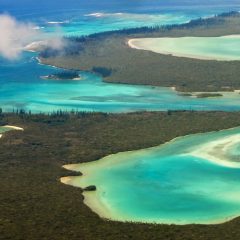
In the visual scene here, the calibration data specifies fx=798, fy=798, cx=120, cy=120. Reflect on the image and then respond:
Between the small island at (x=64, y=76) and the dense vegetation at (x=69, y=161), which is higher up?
the small island at (x=64, y=76)

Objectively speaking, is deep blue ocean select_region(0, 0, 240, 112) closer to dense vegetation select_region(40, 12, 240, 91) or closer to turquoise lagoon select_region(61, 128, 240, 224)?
dense vegetation select_region(40, 12, 240, 91)

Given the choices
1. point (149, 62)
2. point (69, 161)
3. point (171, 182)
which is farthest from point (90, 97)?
point (171, 182)

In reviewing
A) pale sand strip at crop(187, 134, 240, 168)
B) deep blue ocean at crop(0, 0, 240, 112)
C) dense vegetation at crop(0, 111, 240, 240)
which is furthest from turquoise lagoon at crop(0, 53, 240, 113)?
pale sand strip at crop(187, 134, 240, 168)

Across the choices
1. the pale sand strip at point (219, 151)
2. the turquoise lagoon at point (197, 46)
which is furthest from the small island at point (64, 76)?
the pale sand strip at point (219, 151)

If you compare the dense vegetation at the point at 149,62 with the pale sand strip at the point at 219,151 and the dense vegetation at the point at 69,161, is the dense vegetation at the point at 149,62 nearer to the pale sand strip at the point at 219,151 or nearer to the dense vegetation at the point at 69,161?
the dense vegetation at the point at 69,161

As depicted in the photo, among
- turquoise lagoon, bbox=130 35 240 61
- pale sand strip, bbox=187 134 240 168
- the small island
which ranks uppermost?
turquoise lagoon, bbox=130 35 240 61

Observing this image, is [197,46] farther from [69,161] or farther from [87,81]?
[69,161]
